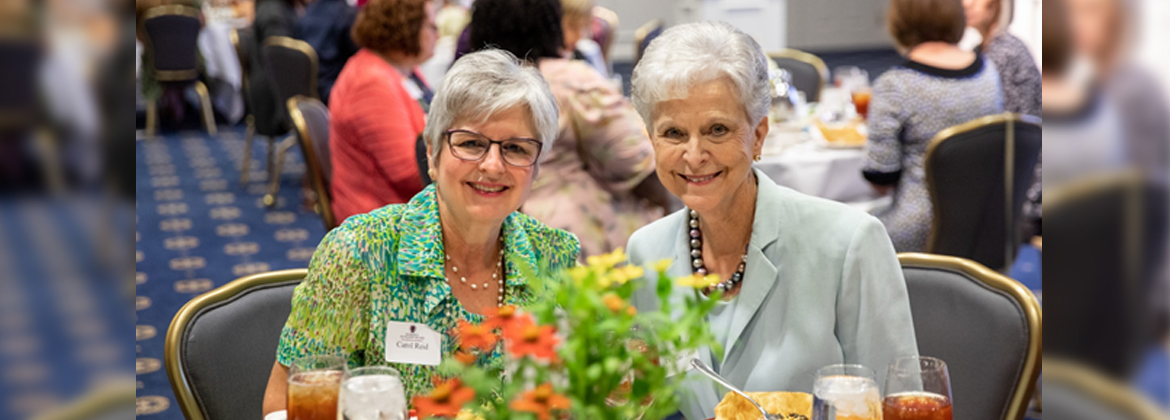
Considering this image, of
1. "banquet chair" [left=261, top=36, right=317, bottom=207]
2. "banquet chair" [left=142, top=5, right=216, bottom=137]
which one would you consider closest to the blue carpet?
"banquet chair" [left=142, top=5, right=216, bottom=137]

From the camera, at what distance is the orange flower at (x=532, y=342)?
0.84m

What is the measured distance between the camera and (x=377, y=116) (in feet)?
12.3

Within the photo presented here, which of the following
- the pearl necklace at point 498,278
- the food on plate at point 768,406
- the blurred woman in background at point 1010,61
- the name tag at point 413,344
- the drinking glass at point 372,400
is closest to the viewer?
the drinking glass at point 372,400

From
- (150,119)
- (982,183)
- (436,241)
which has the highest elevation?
(436,241)

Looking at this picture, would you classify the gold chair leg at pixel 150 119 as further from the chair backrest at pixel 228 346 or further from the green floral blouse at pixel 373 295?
the green floral blouse at pixel 373 295

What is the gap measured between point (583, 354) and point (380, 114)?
119 inches

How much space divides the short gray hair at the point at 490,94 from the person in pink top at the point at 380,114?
189 cm

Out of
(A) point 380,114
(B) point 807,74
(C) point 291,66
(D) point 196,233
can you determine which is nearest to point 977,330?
(A) point 380,114

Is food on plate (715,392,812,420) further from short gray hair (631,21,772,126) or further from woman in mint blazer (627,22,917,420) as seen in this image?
short gray hair (631,21,772,126)

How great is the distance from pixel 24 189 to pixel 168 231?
647 cm

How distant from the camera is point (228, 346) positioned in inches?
76.3

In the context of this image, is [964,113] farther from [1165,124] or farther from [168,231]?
[168,231]

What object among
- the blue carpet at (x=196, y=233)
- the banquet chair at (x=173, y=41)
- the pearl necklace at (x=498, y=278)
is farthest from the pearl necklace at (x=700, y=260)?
the banquet chair at (x=173, y=41)

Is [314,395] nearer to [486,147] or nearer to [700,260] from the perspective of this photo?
[486,147]
